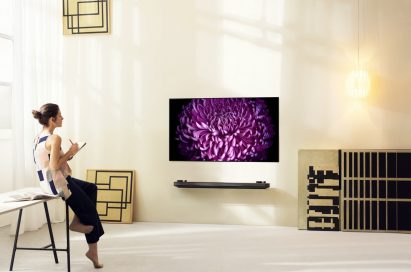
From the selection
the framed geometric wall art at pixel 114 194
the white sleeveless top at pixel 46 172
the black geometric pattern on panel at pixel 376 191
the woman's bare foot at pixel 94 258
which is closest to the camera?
the white sleeveless top at pixel 46 172

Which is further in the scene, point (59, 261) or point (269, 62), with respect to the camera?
point (269, 62)

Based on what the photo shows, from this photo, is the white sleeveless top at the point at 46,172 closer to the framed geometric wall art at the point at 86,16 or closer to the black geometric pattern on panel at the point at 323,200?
the framed geometric wall art at the point at 86,16

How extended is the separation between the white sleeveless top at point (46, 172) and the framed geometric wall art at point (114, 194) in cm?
212

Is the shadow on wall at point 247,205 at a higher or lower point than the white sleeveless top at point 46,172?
lower

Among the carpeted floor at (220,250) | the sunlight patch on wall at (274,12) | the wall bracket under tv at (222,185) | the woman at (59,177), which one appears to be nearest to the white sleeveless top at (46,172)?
the woman at (59,177)

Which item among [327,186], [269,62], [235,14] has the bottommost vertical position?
[327,186]

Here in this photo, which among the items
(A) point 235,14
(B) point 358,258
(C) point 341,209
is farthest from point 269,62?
(B) point 358,258

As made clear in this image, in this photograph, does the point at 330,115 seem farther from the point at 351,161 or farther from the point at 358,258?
the point at 358,258

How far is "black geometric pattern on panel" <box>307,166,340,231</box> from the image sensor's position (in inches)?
227

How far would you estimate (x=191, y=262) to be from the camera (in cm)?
446

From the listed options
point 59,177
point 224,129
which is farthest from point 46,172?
point 224,129

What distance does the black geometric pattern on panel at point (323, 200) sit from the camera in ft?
18.9

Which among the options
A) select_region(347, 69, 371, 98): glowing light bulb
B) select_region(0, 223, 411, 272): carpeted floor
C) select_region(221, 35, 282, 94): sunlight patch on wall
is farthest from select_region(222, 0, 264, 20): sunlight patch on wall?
select_region(0, 223, 411, 272): carpeted floor

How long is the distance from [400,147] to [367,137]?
0.35 m
